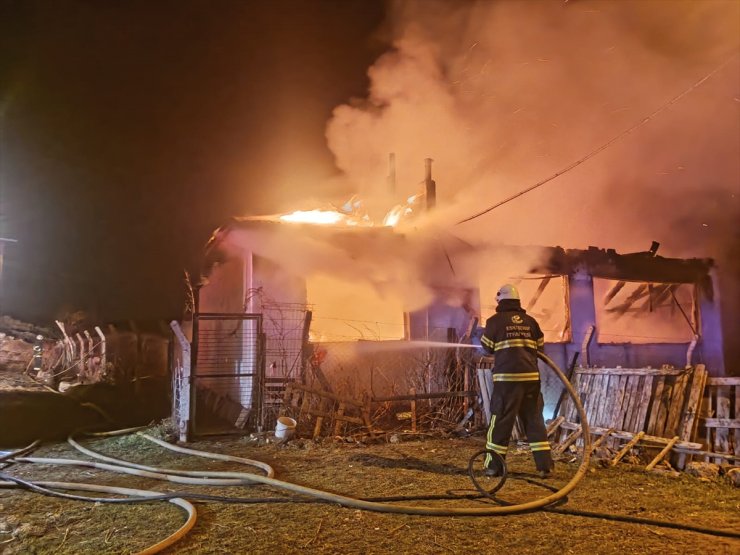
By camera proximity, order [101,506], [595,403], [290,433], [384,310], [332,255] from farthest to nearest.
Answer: [384,310] → [332,255] → [290,433] → [595,403] → [101,506]

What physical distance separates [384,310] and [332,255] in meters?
1.90

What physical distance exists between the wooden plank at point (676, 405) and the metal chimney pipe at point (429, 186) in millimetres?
7904

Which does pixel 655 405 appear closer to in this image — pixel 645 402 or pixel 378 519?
pixel 645 402

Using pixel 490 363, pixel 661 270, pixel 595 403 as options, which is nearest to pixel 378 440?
pixel 490 363

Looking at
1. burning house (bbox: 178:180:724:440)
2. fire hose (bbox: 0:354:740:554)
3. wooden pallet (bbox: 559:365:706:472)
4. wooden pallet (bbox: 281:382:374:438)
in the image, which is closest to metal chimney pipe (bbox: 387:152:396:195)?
burning house (bbox: 178:180:724:440)

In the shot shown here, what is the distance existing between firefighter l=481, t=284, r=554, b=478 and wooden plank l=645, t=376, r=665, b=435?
1.63 metres

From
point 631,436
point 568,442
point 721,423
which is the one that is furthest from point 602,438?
point 721,423

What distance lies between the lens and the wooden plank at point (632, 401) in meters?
6.52

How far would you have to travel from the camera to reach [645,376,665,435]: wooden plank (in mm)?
6304

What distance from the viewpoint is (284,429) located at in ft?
25.4

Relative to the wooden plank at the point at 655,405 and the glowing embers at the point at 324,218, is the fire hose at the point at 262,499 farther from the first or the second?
the glowing embers at the point at 324,218

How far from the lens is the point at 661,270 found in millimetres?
12484

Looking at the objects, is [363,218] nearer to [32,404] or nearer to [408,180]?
[408,180]

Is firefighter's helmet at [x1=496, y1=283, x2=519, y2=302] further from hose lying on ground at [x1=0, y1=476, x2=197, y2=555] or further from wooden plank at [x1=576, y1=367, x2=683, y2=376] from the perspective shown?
hose lying on ground at [x1=0, y1=476, x2=197, y2=555]
